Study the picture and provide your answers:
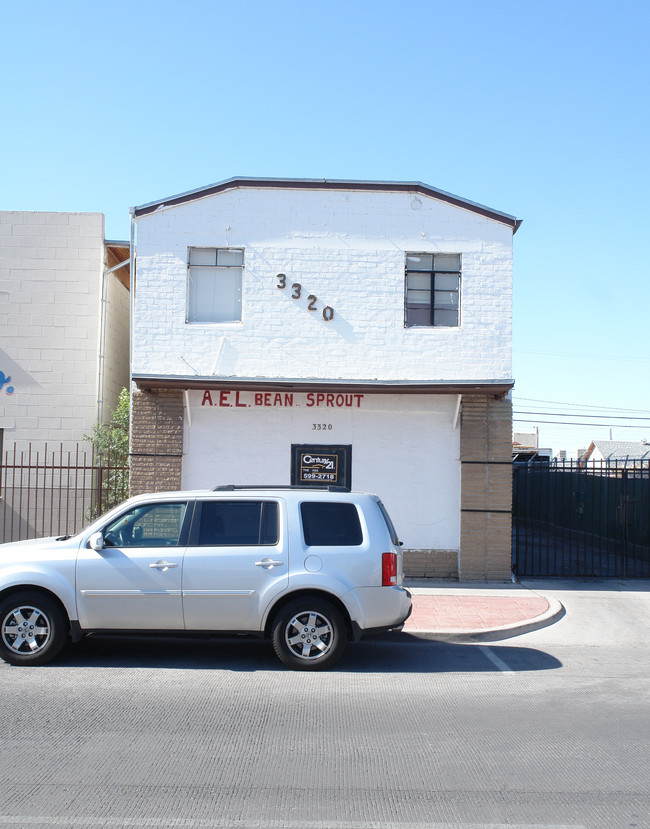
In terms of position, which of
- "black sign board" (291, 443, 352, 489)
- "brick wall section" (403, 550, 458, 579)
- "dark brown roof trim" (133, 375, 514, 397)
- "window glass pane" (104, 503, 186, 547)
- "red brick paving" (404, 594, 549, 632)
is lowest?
"red brick paving" (404, 594, 549, 632)

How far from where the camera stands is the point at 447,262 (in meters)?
13.3

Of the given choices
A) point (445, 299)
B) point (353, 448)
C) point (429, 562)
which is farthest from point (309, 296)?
point (429, 562)

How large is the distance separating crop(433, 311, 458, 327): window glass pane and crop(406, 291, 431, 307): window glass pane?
0.25 meters

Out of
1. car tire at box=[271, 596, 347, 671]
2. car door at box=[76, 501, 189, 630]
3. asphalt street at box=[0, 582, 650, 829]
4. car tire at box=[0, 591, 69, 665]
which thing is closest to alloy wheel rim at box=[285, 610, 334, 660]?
car tire at box=[271, 596, 347, 671]

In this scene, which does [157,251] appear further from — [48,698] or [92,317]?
[48,698]

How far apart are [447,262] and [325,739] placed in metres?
9.31

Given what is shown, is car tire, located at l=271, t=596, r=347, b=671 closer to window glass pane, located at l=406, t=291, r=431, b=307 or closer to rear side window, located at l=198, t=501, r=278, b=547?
rear side window, located at l=198, t=501, r=278, b=547

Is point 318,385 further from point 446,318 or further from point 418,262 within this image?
point 418,262

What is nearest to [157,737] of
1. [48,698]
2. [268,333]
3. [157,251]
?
[48,698]

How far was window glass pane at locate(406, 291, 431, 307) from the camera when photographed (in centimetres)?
1323

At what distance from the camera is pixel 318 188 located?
13.2m

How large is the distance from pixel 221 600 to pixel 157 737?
6.67 feet

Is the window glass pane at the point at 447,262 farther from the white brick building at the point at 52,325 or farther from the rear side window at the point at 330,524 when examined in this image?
the rear side window at the point at 330,524

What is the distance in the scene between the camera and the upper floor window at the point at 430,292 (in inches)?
521
